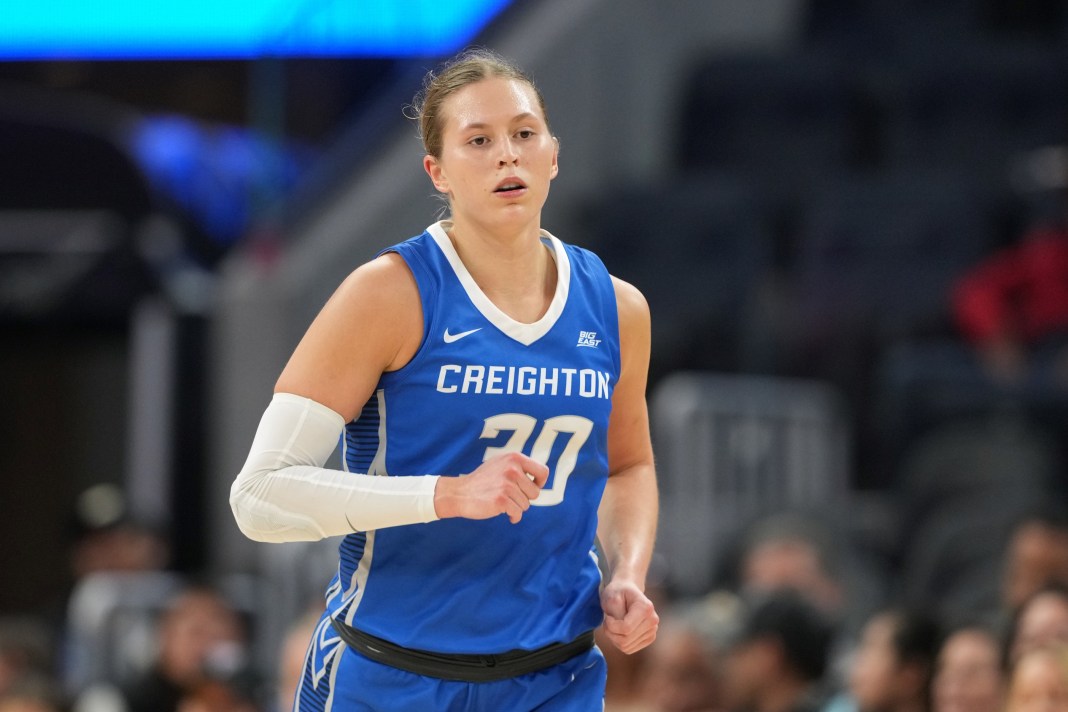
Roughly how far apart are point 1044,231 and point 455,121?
6.13 meters

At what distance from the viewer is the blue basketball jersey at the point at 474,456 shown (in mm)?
2896

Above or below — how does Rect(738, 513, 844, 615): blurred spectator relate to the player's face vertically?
below

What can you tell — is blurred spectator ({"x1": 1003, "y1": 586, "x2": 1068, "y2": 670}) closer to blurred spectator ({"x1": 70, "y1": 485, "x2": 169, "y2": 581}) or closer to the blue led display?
blurred spectator ({"x1": 70, "y1": 485, "x2": 169, "y2": 581})

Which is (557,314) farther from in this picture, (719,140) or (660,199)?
(719,140)

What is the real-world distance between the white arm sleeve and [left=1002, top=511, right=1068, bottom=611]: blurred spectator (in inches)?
116

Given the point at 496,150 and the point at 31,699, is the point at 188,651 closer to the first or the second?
the point at 31,699

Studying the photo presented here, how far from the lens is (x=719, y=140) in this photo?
9930 mm

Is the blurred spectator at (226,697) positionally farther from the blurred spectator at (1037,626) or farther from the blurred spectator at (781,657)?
the blurred spectator at (1037,626)

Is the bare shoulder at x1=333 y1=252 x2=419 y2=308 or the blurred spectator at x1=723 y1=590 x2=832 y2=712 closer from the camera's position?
the bare shoulder at x1=333 y1=252 x2=419 y2=308

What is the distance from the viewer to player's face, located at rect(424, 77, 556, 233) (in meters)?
2.93

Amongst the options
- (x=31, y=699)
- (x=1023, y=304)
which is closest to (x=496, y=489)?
(x=31, y=699)

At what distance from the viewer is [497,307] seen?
298cm

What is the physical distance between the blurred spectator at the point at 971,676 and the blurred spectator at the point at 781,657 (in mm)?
782

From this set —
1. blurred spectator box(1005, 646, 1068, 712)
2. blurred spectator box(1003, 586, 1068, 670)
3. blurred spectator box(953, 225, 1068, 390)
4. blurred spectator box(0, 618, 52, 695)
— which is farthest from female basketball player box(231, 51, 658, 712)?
blurred spectator box(953, 225, 1068, 390)
